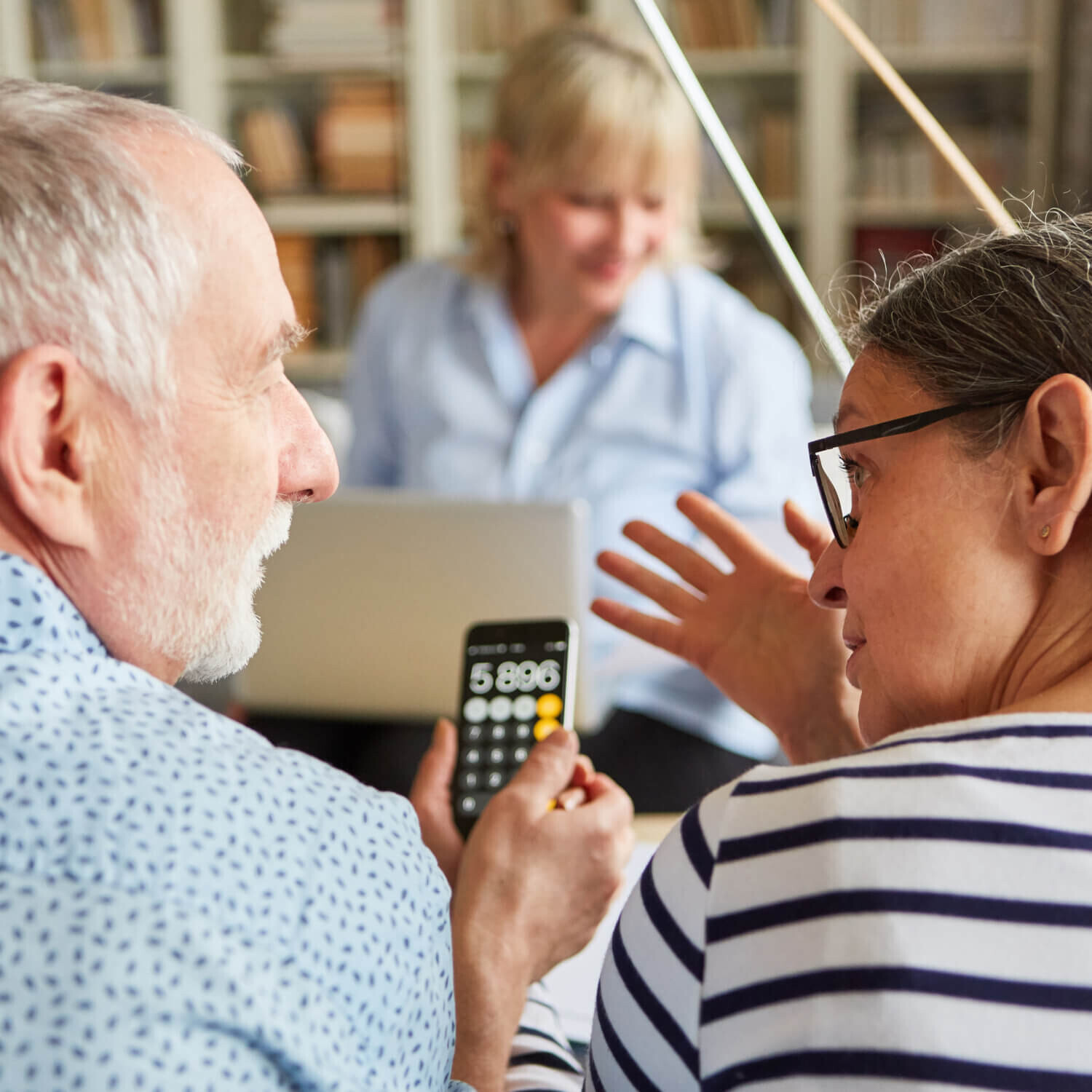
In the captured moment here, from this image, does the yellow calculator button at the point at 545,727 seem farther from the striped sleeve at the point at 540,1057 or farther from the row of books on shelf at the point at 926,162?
the row of books on shelf at the point at 926,162

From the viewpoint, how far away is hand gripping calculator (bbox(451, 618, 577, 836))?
0.94m

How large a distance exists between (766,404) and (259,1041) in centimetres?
148

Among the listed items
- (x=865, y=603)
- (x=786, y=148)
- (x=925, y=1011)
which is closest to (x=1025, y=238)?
(x=865, y=603)

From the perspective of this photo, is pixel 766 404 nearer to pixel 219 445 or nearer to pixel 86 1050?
pixel 219 445

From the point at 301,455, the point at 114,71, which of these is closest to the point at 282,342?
the point at 301,455

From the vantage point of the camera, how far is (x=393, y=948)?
504mm

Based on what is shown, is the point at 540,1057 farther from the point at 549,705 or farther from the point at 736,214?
the point at 736,214

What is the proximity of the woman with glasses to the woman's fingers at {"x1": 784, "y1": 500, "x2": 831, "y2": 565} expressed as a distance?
0.73 ft

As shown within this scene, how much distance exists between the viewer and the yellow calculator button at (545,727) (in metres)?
0.97

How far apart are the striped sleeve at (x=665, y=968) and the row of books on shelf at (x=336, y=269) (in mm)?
3112

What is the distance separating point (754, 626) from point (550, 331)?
3.38 feet

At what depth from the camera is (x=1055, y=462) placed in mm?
Result: 611

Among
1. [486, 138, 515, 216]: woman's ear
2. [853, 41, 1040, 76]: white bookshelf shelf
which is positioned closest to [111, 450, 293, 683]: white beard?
[486, 138, 515, 216]: woman's ear

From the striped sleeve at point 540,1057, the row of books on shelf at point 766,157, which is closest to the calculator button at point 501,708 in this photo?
the striped sleeve at point 540,1057
